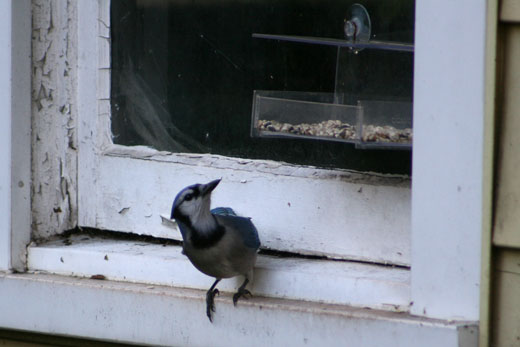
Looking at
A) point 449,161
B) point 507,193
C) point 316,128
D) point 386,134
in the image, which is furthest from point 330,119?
point 507,193

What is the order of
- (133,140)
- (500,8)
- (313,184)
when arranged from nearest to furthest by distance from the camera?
(500,8), (313,184), (133,140)

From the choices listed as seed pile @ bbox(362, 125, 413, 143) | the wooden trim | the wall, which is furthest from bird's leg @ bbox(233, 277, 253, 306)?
the wooden trim

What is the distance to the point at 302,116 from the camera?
1.85m

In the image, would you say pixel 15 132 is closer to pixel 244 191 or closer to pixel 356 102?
pixel 244 191

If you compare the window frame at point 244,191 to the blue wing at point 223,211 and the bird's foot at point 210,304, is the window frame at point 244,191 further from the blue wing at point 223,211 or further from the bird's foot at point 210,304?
the bird's foot at point 210,304

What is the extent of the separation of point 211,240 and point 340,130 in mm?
399

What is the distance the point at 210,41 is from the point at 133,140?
1.13 ft

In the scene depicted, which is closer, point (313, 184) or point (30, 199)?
point (313, 184)

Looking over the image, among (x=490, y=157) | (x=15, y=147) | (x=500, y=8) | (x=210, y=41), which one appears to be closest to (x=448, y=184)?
(x=490, y=157)

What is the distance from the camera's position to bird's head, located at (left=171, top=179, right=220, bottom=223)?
190cm

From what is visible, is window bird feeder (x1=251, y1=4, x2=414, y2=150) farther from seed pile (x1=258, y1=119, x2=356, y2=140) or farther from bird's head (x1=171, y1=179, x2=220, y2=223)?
bird's head (x1=171, y1=179, x2=220, y2=223)

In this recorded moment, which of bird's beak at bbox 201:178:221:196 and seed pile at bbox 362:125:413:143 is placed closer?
seed pile at bbox 362:125:413:143

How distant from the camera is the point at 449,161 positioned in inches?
63.5

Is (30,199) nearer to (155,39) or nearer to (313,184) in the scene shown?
(155,39)
